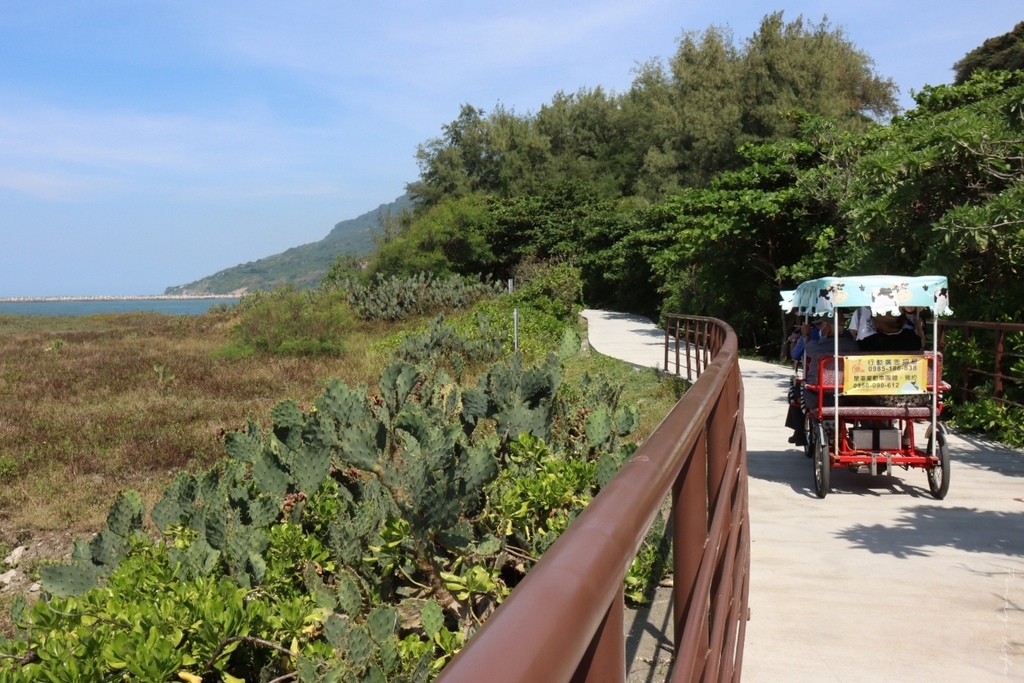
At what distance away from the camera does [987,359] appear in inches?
447

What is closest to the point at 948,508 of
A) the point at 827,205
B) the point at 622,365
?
the point at 622,365

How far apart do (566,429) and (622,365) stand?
11738mm

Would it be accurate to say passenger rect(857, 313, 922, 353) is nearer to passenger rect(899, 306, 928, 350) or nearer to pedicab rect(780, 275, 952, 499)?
passenger rect(899, 306, 928, 350)

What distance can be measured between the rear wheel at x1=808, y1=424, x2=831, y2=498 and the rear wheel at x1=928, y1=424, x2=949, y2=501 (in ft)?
2.67

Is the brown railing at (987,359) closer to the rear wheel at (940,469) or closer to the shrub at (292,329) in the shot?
the rear wheel at (940,469)

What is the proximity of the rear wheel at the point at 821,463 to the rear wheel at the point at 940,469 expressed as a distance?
814 millimetres

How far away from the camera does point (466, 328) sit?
21375mm

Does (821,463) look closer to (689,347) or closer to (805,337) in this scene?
(805,337)

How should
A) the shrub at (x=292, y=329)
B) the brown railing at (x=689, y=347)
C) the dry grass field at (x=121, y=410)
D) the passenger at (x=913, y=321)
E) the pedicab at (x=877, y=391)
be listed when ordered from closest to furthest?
the pedicab at (x=877, y=391)
the passenger at (x=913, y=321)
the dry grass field at (x=121, y=410)
the brown railing at (x=689, y=347)
the shrub at (x=292, y=329)

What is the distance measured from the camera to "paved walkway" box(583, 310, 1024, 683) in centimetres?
434

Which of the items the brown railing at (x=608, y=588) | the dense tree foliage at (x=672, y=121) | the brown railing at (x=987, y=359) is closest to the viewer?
the brown railing at (x=608, y=588)

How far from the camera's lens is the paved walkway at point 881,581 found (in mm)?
4344

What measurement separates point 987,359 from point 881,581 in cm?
681

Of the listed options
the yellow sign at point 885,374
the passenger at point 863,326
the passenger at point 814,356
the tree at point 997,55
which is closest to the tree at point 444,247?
the tree at point 997,55
